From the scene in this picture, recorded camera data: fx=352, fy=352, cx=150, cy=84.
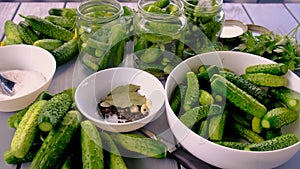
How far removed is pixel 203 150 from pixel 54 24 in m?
0.77

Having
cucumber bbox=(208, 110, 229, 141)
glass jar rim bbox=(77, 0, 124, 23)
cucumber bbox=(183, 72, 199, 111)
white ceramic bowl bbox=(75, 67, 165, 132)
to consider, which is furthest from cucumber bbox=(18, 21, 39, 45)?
cucumber bbox=(208, 110, 229, 141)

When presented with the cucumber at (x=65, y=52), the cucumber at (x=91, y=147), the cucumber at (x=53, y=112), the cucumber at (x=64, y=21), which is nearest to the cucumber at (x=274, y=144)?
the cucumber at (x=91, y=147)

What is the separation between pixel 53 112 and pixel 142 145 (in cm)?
23

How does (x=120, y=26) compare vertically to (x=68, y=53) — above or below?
above

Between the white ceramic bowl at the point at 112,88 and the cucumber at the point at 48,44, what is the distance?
238 millimetres

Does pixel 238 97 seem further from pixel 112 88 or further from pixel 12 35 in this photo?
pixel 12 35

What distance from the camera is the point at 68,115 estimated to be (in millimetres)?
874

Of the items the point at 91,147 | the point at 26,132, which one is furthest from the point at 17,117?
the point at 91,147

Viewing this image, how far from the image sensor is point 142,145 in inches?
33.5

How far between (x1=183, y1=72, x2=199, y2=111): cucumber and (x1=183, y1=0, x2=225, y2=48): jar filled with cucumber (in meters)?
0.21

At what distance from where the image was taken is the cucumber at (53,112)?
2.68 feet

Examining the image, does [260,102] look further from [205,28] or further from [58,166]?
[58,166]

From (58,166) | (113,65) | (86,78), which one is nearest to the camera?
(58,166)

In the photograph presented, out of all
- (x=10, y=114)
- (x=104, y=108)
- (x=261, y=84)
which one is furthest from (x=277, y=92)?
(x=10, y=114)
